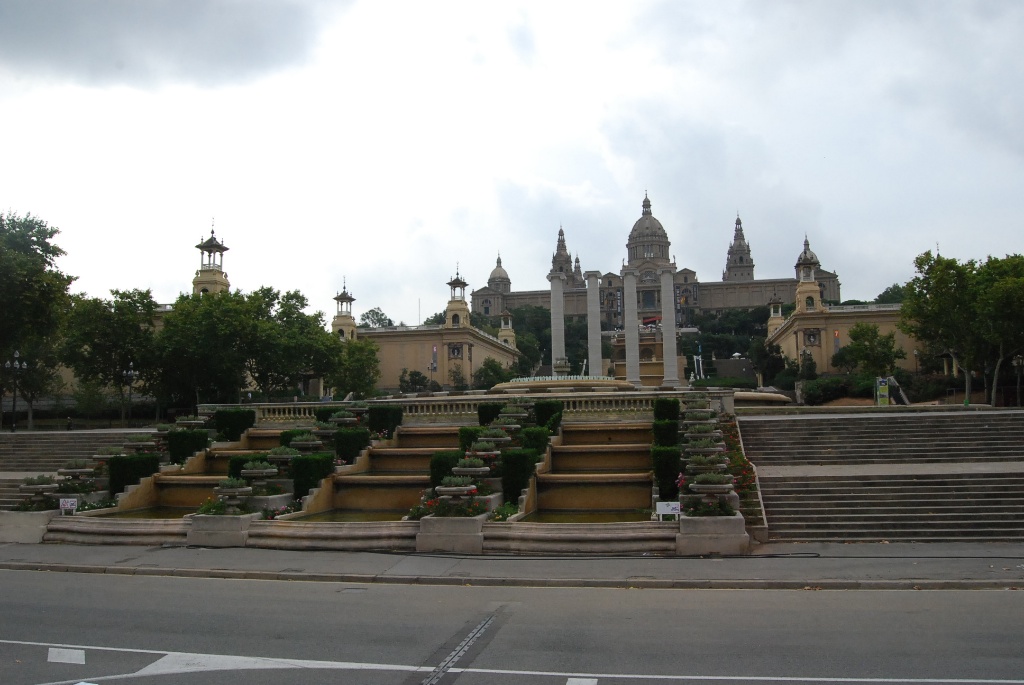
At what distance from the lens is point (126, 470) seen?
26812 mm

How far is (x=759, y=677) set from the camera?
29.8 ft

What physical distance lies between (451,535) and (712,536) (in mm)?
5900

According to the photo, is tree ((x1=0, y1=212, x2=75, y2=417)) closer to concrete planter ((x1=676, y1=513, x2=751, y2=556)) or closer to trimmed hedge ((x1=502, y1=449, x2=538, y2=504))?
trimmed hedge ((x1=502, y1=449, x2=538, y2=504))

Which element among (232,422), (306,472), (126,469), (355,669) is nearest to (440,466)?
(306,472)

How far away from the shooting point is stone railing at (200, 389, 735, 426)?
31.9 meters

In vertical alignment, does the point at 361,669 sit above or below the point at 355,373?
below

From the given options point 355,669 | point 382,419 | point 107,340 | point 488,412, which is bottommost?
point 355,669

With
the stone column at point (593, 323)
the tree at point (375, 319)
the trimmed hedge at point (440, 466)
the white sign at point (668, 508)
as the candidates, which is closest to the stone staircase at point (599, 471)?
the trimmed hedge at point (440, 466)

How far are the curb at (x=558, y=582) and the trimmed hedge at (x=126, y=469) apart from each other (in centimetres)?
922

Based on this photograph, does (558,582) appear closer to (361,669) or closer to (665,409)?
(361,669)

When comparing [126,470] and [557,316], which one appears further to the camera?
[557,316]

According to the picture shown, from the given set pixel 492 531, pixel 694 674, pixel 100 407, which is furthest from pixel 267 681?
pixel 100 407

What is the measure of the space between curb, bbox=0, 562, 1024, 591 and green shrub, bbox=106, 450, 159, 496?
922cm

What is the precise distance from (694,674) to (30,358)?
67844 mm
